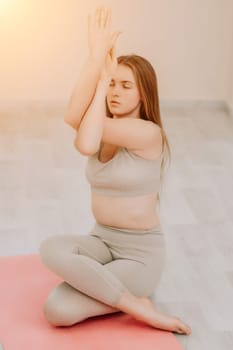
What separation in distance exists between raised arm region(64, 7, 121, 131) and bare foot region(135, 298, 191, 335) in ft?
1.70

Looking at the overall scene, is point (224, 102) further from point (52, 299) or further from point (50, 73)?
point (52, 299)

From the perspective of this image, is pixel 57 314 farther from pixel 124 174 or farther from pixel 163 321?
pixel 124 174

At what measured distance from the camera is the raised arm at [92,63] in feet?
6.23

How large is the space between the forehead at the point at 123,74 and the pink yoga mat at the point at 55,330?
62 cm

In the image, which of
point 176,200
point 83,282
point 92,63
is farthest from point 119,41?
point 83,282

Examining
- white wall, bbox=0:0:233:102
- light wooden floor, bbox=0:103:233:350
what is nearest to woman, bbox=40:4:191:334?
light wooden floor, bbox=0:103:233:350

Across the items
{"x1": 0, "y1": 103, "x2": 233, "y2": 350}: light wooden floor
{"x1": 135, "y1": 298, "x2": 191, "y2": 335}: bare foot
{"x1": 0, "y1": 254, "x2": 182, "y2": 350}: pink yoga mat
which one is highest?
{"x1": 135, "y1": 298, "x2": 191, "y2": 335}: bare foot

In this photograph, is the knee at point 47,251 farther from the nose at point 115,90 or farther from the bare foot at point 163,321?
the nose at point 115,90

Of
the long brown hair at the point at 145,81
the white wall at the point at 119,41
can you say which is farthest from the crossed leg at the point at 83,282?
the white wall at the point at 119,41

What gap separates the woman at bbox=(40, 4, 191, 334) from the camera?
1982 millimetres

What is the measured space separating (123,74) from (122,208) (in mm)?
360

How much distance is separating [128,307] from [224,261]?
51 centimetres

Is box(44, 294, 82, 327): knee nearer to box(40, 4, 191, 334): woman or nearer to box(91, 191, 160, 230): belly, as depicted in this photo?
box(40, 4, 191, 334): woman

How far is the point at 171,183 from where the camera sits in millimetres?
2996
